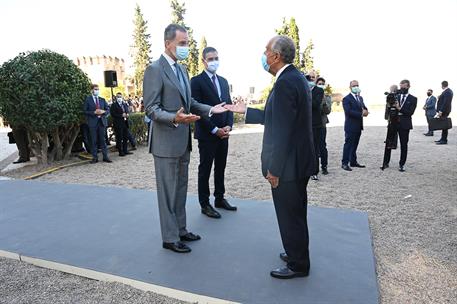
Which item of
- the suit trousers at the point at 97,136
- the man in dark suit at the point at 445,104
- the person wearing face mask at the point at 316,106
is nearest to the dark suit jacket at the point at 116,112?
the suit trousers at the point at 97,136

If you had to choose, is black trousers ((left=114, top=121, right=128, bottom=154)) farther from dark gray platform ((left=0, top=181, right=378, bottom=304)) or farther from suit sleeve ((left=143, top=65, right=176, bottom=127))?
suit sleeve ((left=143, top=65, right=176, bottom=127))

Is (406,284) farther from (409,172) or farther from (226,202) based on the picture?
(409,172)

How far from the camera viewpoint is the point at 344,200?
16.3 ft

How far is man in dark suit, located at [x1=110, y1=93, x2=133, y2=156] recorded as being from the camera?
31.1 ft

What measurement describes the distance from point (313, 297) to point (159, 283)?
1.15 m

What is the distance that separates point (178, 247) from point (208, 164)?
1.14m

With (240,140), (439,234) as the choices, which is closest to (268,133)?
(439,234)

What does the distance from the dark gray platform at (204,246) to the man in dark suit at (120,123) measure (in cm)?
501

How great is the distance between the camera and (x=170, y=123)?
2.90 m

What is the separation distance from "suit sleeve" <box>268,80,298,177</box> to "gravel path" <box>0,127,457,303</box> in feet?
4.28

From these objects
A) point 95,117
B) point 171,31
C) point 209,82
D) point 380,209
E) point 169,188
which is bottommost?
point 380,209

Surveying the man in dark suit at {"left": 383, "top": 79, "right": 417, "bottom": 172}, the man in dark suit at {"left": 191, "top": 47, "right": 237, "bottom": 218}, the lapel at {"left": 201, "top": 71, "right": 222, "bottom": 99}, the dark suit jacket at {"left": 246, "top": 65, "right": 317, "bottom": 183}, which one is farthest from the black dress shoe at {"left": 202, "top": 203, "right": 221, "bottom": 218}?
the man in dark suit at {"left": 383, "top": 79, "right": 417, "bottom": 172}

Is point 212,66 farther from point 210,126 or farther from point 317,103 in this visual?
point 317,103

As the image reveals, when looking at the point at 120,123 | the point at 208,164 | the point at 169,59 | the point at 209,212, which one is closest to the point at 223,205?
the point at 209,212
